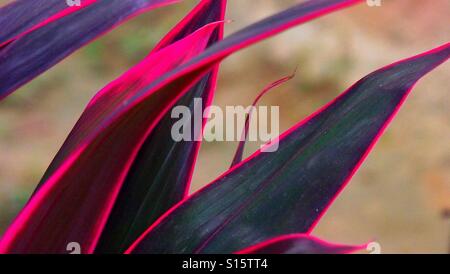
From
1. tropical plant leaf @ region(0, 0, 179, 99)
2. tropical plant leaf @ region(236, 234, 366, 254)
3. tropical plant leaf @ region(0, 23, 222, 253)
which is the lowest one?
tropical plant leaf @ region(236, 234, 366, 254)

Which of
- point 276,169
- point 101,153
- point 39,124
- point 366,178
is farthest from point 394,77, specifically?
point 39,124

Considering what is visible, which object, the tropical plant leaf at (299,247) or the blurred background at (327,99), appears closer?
the tropical plant leaf at (299,247)

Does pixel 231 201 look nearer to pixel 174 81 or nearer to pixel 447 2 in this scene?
pixel 174 81

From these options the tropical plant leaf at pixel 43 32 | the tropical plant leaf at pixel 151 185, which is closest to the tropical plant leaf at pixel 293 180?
the tropical plant leaf at pixel 151 185

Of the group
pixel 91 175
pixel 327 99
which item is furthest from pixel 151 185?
pixel 327 99

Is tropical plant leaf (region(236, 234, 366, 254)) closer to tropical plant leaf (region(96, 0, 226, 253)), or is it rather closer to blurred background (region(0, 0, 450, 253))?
tropical plant leaf (region(96, 0, 226, 253))

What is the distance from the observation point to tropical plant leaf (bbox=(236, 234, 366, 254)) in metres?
0.35

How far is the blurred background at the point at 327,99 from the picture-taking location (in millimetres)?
775

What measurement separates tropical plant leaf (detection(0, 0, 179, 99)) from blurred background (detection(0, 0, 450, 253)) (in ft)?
0.93

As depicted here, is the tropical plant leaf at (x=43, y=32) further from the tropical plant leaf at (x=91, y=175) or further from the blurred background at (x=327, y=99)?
the blurred background at (x=327, y=99)

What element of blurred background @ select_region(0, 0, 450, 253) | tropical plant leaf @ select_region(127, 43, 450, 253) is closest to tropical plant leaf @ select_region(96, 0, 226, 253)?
tropical plant leaf @ select_region(127, 43, 450, 253)

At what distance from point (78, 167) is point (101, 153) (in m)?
0.02

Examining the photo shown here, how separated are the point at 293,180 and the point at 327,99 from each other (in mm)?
418

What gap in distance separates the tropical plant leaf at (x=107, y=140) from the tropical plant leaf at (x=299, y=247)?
0.36 ft
